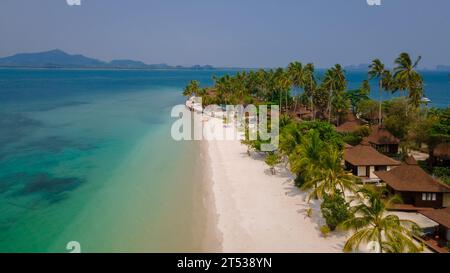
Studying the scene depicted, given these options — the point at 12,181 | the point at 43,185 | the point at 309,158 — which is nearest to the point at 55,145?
the point at 12,181

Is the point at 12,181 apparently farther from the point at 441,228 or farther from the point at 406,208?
the point at 441,228

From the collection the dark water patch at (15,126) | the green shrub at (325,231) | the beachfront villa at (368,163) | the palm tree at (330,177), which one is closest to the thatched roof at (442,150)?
the beachfront villa at (368,163)

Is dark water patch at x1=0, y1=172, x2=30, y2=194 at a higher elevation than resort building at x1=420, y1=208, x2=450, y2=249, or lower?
lower

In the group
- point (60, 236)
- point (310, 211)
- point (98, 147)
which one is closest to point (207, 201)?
point (310, 211)

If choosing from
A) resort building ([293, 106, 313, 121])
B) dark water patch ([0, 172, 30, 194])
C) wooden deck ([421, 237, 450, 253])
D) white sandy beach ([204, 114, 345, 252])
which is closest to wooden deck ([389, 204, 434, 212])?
wooden deck ([421, 237, 450, 253])

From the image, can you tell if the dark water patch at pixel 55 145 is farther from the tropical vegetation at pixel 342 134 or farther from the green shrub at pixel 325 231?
the green shrub at pixel 325 231

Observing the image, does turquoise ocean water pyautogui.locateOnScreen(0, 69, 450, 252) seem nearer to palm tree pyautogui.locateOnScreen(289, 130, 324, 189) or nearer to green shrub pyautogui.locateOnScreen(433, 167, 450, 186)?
palm tree pyautogui.locateOnScreen(289, 130, 324, 189)
